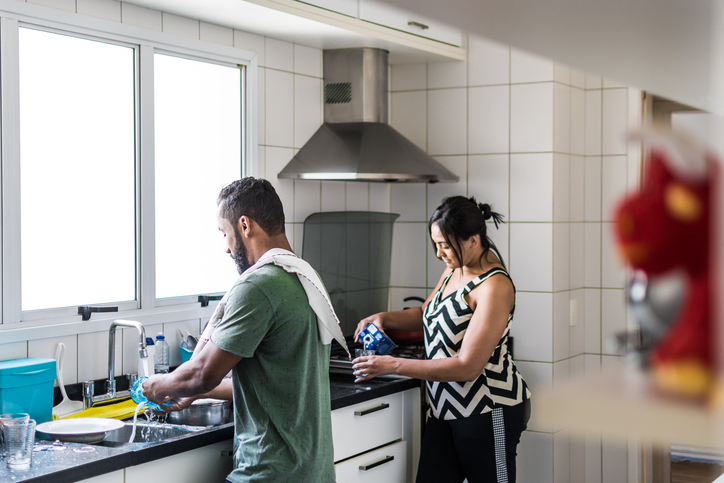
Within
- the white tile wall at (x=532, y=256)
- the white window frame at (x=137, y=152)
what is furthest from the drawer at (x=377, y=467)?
the white tile wall at (x=532, y=256)

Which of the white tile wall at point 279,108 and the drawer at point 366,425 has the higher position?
the white tile wall at point 279,108

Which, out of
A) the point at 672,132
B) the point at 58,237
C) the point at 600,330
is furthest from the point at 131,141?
the point at 672,132

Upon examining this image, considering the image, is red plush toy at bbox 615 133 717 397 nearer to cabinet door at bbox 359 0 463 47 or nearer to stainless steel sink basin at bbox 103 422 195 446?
stainless steel sink basin at bbox 103 422 195 446

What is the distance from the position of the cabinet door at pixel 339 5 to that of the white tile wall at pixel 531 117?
2.59 feet

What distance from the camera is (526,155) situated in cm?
304

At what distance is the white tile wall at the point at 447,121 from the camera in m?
3.22

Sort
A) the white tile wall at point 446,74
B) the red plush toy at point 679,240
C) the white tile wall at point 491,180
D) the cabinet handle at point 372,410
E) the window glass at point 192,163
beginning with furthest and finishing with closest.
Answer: the white tile wall at point 446,74
the white tile wall at point 491,180
the window glass at point 192,163
the cabinet handle at point 372,410
the red plush toy at point 679,240

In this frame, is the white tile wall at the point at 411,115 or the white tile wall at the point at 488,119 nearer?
the white tile wall at the point at 488,119

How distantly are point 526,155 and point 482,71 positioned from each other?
1.39 ft

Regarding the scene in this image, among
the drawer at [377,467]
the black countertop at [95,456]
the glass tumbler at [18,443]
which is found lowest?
the drawer at [377,467]

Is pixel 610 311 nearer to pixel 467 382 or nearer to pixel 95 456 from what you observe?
pixel 467 382

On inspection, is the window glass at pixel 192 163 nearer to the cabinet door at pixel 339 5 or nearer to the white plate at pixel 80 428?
the cabinet door at pixel 339 5

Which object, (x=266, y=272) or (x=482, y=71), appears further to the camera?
(x=482, y=71)

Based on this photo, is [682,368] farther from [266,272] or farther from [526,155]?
[526,155]
